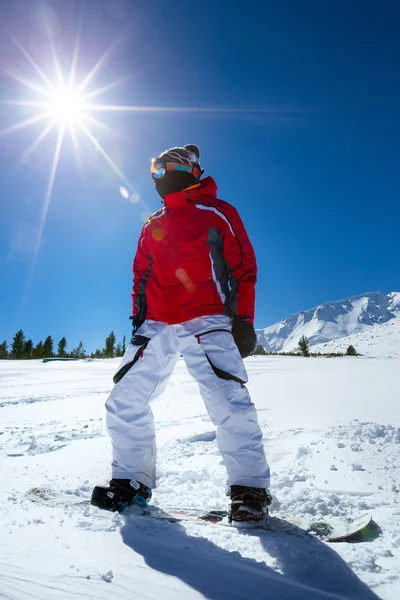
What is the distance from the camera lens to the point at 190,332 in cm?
232

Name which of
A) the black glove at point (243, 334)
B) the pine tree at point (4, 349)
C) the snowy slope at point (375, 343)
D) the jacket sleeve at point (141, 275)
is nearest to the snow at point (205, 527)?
the black glove at point (243, 334)

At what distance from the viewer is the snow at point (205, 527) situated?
3.47 feet

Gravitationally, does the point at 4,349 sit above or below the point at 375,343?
above

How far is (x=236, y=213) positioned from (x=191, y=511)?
6.90 ft

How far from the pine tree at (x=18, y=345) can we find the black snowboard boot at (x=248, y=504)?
59.8 metres

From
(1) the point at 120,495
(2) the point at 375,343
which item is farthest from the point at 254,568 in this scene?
(2) the point at 375,343

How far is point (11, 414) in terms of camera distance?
19.6 feet

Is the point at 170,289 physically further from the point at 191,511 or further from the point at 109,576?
the point at 109,576

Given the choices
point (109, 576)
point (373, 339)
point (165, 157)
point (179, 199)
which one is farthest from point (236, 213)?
point (373, 339)

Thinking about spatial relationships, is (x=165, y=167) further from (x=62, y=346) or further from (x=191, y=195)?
(x=62, y=346)

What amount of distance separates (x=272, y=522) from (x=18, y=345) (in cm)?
6122

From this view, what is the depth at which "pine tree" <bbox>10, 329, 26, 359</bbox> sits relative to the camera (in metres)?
54.3

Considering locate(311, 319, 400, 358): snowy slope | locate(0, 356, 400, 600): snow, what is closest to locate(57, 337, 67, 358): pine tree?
locate(0, 356, 400, 600): snow

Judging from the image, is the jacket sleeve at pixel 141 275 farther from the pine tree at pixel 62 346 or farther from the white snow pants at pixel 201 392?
the pine tree at pixel 62 346
